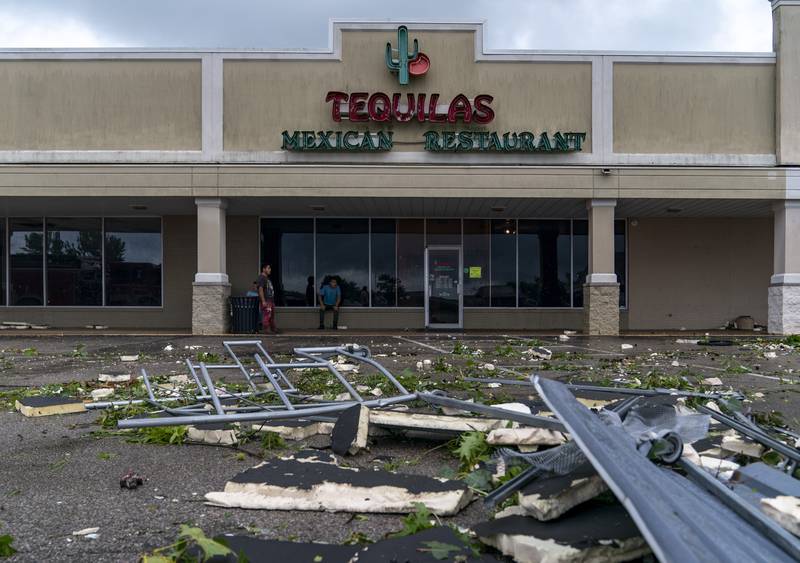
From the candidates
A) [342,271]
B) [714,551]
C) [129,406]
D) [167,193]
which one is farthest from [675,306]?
[714,551]

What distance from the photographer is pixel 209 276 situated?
54.1 ft

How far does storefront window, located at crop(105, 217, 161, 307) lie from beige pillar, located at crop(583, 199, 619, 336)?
43.7ft

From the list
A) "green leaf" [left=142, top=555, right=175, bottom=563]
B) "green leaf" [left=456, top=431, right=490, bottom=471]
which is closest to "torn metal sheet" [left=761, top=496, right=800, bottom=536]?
"green leaf" [left=456, top=431, right=490, bottom=471]

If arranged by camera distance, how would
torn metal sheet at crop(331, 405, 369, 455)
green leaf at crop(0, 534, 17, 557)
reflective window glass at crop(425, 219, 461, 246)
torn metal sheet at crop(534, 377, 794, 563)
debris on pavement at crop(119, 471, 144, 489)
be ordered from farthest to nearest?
reflective window glass at crop(425, 219, 461, 246) < torn metal sheet at crop(331, 405, 369, 455) < debris on pavement at crop(119, 471, 144, 489) < green leaf at crop(0, 534, 17, 557) < torn metal sheet at crop(534, 377, 794, 563)

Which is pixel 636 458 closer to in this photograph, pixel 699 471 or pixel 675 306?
pixel 699 471

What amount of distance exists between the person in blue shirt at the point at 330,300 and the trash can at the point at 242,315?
2380 millimetres

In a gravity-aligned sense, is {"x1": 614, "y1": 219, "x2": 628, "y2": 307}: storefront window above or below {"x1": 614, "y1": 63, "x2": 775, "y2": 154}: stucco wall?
below

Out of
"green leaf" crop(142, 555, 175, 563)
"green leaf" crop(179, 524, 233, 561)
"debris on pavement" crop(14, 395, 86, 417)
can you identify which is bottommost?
"debris on pavement" crop(14, 395, 86, 417)

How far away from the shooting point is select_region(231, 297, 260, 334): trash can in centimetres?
1716

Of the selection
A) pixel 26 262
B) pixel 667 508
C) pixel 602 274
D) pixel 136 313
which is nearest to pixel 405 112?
pixel 602 274

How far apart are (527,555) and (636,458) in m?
0.57

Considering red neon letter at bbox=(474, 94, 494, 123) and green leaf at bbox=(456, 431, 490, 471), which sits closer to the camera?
green leaf at bbox=(456, 431, 490, 471)

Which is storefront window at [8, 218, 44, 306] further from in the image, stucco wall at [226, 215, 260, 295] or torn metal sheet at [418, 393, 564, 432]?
torn metal sheet at [418, 393, 564, 432]

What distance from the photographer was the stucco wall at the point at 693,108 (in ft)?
54.9
